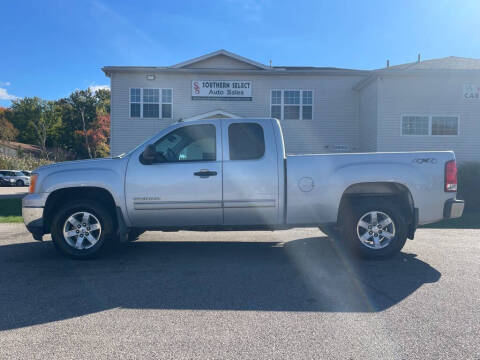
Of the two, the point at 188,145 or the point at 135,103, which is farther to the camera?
the point at 135,103

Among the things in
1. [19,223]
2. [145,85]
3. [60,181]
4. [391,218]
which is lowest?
[19,223]

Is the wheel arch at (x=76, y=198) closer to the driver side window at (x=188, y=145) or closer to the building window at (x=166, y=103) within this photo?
the driver side window at (x=188, y=145)

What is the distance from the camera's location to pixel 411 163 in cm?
521

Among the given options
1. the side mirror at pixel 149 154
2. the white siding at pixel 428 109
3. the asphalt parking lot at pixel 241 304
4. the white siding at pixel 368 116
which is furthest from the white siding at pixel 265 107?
the side mirror at pixel 149 154

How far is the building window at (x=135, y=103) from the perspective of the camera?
17.2 meters

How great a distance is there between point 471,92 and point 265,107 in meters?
8.79

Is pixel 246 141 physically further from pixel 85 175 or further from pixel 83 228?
pixel 83 228

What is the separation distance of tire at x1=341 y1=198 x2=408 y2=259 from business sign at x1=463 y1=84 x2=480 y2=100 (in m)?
13.2

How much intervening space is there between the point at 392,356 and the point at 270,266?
2.48m

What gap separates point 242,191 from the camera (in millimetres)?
5230

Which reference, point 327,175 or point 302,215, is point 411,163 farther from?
point 302,215

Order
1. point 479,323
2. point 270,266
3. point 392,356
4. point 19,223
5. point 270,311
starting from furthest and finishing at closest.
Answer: point 19,223 → point 270,266 → point 270,311 → point 479,323 → point 392,356

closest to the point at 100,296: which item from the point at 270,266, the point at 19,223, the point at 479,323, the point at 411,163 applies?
the point at 270,266

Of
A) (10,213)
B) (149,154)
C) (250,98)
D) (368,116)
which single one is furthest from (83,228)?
(368,116)
